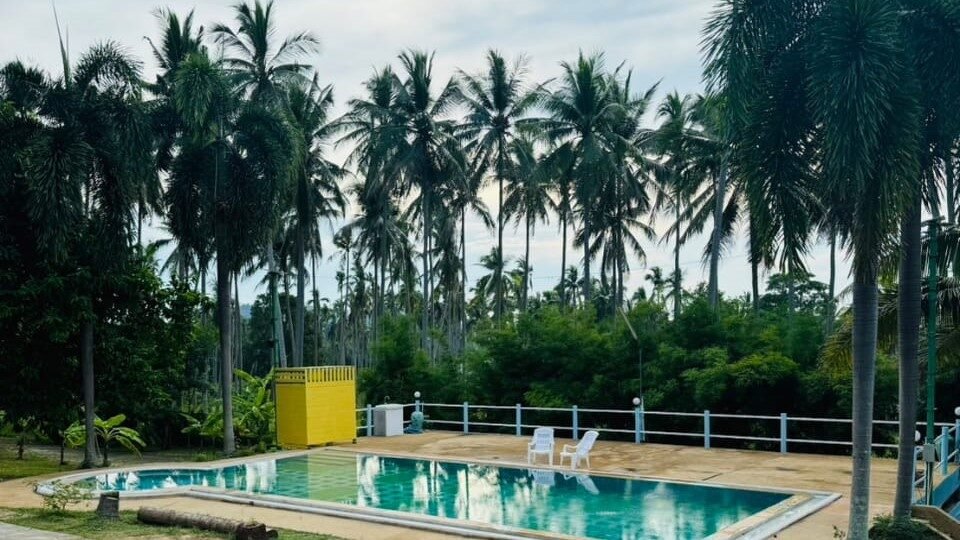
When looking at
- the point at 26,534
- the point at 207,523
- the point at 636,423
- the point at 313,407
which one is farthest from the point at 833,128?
the point at 313,407

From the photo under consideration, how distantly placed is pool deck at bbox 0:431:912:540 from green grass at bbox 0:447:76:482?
3.68 feet

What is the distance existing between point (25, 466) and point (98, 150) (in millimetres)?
6678

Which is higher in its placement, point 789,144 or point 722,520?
point 789,144

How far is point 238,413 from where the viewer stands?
71.0 ft

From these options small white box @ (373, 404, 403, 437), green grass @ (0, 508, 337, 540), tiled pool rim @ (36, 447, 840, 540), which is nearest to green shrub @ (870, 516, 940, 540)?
tiled pool rim @ (36, 447, 840, 540)

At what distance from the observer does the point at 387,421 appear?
22.3m

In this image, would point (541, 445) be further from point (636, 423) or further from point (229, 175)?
point (229, 175)

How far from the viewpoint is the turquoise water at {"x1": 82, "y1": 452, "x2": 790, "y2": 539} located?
39.2 ft

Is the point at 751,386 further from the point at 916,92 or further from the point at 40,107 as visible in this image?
the point at 40,107

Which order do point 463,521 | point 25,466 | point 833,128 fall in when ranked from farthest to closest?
point 25,466
point 463,521
point 833,128

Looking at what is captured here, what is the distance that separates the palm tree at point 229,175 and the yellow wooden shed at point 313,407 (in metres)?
1.61

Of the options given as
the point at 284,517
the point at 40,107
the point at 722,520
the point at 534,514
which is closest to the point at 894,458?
the point at 722,520

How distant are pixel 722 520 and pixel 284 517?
19.7ft

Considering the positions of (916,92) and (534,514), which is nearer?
(916,92)
